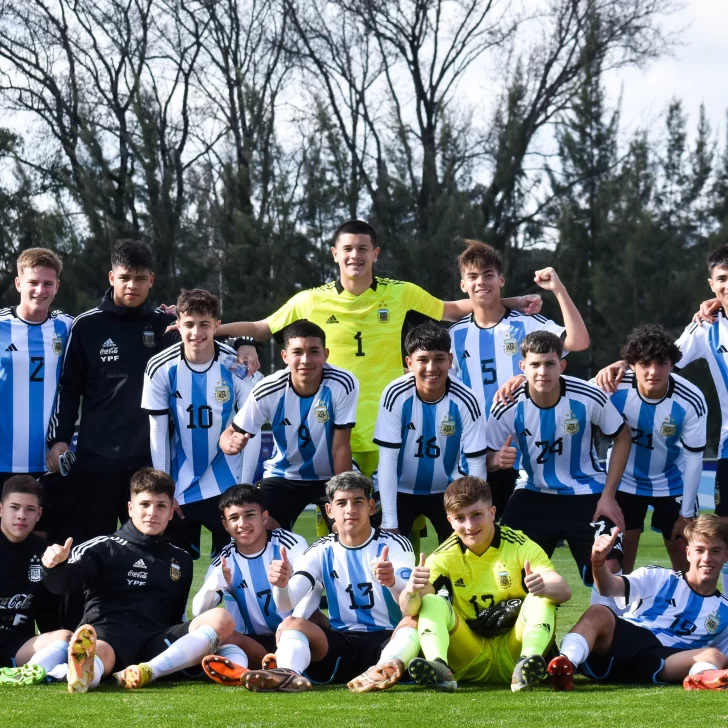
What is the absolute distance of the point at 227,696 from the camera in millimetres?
4758

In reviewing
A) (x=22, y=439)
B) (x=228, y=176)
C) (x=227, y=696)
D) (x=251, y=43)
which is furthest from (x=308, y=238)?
(x=227, y=696)

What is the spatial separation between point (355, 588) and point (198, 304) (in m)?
1.83

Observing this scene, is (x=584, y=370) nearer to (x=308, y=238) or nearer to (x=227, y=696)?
(x=308, y=238)

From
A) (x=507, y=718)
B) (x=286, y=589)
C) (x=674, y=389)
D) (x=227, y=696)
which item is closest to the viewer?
(x=507, y=718)

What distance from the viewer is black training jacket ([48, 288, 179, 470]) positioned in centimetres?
634

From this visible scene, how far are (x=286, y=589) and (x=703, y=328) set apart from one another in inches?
119

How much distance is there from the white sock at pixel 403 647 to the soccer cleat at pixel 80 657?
49.4 inches

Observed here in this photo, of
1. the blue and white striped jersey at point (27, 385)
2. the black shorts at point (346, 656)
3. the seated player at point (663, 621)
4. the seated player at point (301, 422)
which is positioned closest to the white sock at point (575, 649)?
the seated player at point (663, 621)

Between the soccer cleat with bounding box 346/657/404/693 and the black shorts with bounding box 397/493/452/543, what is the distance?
142cm

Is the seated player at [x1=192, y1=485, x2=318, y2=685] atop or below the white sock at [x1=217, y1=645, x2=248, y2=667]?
atop

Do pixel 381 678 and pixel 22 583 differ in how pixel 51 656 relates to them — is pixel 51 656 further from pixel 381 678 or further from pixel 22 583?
pixel 381 678

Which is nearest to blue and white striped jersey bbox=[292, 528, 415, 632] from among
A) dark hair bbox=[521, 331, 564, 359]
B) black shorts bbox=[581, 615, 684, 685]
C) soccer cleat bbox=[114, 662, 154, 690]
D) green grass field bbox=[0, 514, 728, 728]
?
green grass field bbox=[0, 514, 728, 728]

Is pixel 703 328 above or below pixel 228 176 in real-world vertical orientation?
below

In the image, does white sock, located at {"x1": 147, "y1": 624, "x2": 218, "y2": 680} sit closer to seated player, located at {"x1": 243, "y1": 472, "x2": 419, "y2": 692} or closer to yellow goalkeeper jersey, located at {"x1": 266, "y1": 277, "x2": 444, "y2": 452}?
A: seated player, located at {"x1": 243, "y1": 472, "x2": 419, "y2": 692}
